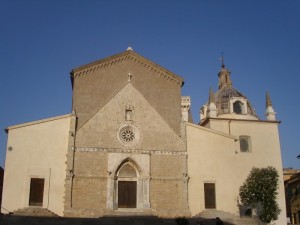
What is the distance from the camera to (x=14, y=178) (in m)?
26.5

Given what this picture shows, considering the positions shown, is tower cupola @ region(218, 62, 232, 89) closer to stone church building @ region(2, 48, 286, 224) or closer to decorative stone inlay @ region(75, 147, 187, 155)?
stone church building @ region(2, 48, 286, 224)

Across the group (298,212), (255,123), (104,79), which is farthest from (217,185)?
(298,212)

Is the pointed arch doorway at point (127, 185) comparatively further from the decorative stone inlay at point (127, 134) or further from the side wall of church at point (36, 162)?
the side wall of church at point (36, 162)

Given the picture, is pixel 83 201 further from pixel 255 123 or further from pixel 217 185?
pixel 255 123

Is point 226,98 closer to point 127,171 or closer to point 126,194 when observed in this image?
point 127,171

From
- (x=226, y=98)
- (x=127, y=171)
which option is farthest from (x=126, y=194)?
(x=226, y=98)

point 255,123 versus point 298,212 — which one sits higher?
point 255,123

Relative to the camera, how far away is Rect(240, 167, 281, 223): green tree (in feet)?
94.8

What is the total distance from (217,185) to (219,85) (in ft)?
64.3

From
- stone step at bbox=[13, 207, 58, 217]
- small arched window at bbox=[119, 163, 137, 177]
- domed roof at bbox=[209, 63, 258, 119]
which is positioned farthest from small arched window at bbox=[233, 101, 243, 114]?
stone step at bbox=[13, 207, 58, 217]

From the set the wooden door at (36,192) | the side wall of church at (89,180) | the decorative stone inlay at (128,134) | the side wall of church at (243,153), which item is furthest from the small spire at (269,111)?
the wooden door at (36,192)

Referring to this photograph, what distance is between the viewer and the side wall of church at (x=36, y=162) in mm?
26312

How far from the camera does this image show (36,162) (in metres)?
27.2

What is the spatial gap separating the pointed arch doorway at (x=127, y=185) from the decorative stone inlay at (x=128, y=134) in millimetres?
1469
